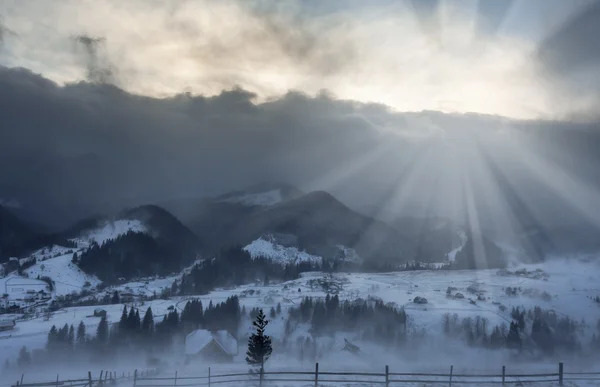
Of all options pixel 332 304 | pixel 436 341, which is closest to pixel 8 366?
pixel 332 304

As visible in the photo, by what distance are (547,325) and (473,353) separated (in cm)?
A: 2513

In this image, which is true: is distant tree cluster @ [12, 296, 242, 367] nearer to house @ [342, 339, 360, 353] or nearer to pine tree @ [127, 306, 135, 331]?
pine tree @ [127, 306, 135, 331]

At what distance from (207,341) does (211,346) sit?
172 cm

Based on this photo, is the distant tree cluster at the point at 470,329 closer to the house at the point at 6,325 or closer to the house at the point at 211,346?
the house at the point at 211,346

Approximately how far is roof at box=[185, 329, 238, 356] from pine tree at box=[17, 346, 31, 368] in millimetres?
33130

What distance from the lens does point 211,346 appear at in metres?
117

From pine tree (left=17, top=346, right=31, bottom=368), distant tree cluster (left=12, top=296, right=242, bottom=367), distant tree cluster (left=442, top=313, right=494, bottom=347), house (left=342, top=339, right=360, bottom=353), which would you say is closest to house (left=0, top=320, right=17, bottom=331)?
distant tree cluster (left=12, top=296, right=242, bottom=367)

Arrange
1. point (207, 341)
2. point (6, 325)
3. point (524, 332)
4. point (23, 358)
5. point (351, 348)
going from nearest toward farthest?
point (23, 358) < point (351, 348) < point (207, 341) < point (524, 332) < point (6, 325)

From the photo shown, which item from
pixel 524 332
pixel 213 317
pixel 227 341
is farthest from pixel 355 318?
pixel 524 332

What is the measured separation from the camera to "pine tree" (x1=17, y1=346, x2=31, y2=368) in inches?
4340

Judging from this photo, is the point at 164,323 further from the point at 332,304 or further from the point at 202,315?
the point at 332,304

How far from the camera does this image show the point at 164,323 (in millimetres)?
133875

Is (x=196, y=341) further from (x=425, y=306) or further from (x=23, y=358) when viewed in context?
(x=425, y=306)

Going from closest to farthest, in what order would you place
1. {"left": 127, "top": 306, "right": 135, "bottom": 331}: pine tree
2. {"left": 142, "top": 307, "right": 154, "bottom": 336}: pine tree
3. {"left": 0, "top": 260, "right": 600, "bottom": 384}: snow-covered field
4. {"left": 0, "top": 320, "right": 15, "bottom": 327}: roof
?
{"left": 0, "top": 260, "right": 600, "bottom": 384}: snow-covered field, {"left": 142, "top": 307, "right": 154, "bottom": 336}: pine tree, {"left": 127, "top": 306, "right": 135, "bottom": 331}: pine tree, {"left": 0, "top": 320, "right": 15, "bottom": 327}: roof
